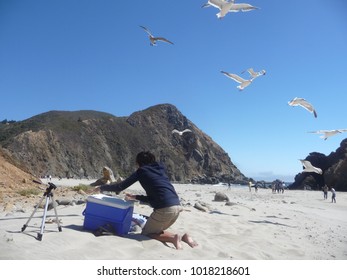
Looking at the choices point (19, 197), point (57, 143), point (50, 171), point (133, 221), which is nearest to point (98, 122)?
point (57, 143)

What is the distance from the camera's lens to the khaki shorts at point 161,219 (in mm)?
5188

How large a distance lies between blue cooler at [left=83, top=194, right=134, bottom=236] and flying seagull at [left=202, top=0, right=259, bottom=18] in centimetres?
699

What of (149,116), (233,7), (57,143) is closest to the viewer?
(233,7)

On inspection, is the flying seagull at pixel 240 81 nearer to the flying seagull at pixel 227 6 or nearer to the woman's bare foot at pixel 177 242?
the flying seagull at pixel 227 6

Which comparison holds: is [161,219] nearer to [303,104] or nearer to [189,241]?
[189,241]

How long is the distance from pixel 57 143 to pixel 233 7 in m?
69.8

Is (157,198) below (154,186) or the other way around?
below

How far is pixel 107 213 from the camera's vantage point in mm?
5352

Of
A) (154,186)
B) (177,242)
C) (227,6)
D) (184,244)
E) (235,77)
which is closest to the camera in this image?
(177,242)

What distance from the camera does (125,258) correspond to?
4270 millimetres

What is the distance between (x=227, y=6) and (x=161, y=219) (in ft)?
25.1

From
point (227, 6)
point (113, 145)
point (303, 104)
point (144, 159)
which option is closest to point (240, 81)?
point (303, 104)

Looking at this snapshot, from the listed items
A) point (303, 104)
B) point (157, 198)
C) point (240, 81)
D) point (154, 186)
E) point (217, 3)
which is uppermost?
point (217, 3)
